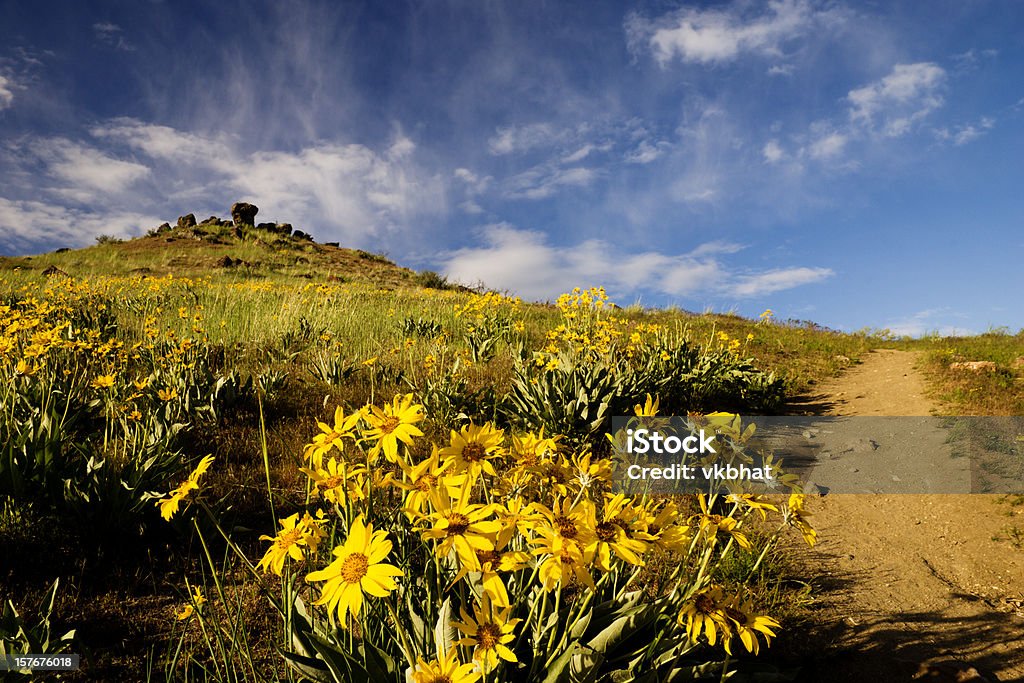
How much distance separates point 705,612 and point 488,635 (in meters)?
0.59

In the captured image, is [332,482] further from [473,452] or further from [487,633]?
[487,633]

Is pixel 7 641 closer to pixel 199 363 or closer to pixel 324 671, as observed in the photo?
pixel 324 671

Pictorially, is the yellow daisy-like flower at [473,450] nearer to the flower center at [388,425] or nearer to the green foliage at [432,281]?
the flower center at [388,425]

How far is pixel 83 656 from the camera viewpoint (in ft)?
Result: 7.81

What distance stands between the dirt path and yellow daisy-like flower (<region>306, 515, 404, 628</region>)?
244 centimetres

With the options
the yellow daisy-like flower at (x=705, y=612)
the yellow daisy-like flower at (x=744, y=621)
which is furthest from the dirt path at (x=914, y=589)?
the yellow daisy-like flower at (x=705, y=612)

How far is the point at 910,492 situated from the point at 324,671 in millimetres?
5393

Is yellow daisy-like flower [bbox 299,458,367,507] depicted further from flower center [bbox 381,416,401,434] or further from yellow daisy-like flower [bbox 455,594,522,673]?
yellow daisy-like flower [bbox 455,594,522,673]

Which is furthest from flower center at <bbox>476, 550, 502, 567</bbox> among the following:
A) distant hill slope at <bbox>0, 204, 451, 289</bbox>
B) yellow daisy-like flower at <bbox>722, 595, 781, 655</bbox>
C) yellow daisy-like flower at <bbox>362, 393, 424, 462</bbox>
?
distant hill slope at <bbox>0, 204, 451, 289</bbox>

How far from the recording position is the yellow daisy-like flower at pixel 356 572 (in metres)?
1.11

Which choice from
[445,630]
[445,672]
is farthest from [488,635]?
[445,630]

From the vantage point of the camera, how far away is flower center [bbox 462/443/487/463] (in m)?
1.48

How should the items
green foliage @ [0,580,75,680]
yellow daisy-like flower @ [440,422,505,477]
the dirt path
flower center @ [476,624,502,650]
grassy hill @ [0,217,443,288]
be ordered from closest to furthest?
1. flower center @ [476,624,502,650]
2. yellow daisy-like flower @ [440,422,505,477]
3. green foliage @ [0,580,75,680]
4. the dirt path
5. grassy hill @ [0,217,443,288]

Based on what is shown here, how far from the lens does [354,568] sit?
3.76ft
